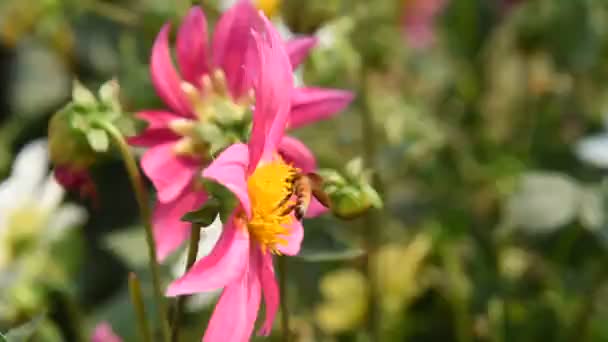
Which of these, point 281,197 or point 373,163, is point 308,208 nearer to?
point 281,197

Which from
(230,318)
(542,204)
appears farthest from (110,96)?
(542,204)

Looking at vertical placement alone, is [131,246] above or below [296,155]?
below

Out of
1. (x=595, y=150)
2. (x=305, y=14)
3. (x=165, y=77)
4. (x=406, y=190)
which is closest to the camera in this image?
(x=165, y=77)

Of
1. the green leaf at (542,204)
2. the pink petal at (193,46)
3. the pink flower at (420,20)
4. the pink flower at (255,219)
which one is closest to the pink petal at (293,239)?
the pink flower at (255,219)

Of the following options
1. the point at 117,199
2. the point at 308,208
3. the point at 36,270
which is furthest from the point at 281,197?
the point at 117,199

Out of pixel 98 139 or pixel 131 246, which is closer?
pixel 98 139

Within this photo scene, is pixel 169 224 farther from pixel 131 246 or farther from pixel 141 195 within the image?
pixel 131 246

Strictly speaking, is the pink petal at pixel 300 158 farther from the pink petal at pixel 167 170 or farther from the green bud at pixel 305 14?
the green bud at pixel 305 14
